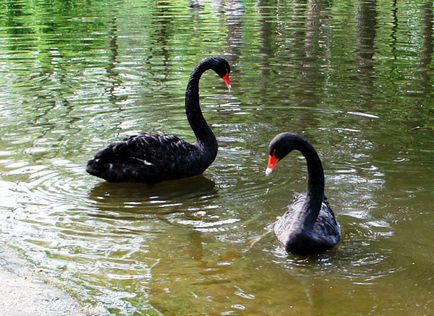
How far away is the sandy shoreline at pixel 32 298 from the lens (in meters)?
4.06

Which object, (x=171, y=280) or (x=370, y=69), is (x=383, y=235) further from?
(x=370, y=69)

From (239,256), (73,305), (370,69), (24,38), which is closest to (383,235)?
(239,256)

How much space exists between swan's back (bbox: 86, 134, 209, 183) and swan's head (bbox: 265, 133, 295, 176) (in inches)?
74.4

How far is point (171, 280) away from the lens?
506cm

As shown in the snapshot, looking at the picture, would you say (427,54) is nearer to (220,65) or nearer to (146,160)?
(220,65)

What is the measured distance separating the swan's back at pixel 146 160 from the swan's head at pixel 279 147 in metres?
1.89

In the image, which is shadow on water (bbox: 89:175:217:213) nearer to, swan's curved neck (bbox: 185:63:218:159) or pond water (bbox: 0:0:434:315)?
pond water (bbox: 0:0:434:315)

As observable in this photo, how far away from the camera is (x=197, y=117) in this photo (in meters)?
7.84

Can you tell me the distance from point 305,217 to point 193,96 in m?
2.84

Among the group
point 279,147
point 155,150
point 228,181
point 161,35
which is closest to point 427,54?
point 161,35

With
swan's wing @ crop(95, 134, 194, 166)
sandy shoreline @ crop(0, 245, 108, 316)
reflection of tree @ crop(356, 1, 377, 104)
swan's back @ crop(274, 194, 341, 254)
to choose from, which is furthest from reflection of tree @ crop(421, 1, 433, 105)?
sandy shoreline @ crop(0, 245, 108, 316)

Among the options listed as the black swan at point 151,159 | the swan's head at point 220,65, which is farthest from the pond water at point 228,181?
the swan's head at point 220,65

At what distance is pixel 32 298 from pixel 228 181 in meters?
3.28

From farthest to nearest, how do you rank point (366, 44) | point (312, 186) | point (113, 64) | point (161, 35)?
point (161, 35) → point (366, 44) → point (113, 64) → point (312, 186)
